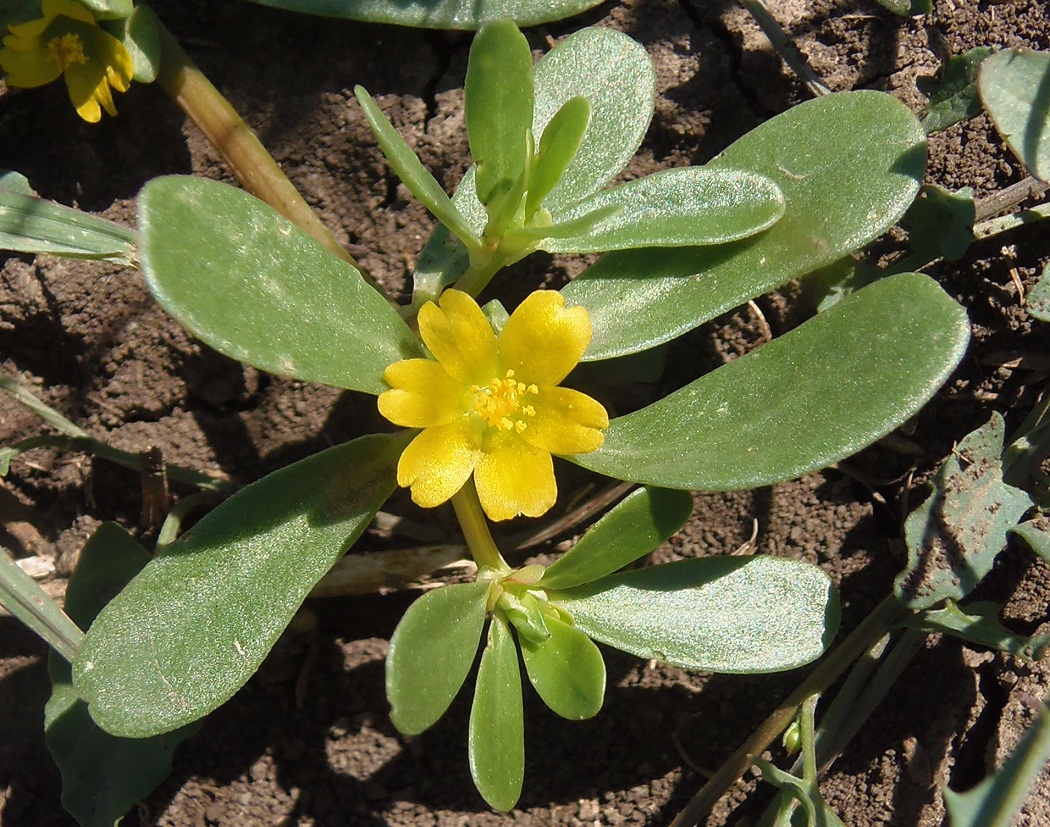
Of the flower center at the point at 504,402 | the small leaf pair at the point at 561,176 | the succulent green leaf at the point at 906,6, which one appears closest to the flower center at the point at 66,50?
the small leaf pair at the point at 561,176

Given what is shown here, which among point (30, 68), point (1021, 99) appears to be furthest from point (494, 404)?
point (30, 68)

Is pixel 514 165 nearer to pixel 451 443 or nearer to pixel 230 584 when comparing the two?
pixel 451 443

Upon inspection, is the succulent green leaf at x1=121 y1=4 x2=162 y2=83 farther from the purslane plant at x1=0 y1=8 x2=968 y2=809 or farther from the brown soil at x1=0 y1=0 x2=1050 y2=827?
the purslane plant at x1=0 y1=8 x2=968 y2=809

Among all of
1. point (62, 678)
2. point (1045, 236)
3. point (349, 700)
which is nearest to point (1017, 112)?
point (1045, 236)

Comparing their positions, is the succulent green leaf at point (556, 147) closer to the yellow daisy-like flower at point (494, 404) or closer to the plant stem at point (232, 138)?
the yellow daisy-like flower at point (494, 404)

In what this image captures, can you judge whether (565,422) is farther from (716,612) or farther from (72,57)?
(72,57)
